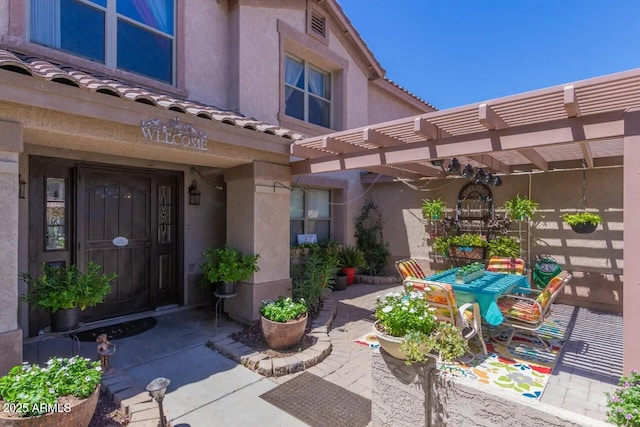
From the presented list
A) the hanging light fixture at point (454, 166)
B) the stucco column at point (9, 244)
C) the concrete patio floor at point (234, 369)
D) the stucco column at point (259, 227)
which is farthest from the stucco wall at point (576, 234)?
the stucco column at point (9, 244)

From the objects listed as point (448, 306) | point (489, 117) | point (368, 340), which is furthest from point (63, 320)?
point (489, 117)

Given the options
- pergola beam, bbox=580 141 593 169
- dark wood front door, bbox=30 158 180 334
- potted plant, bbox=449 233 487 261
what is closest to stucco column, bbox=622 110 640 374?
pergola beam, bbox=580 141 593 169

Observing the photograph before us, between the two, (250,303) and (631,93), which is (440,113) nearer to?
(631,93)

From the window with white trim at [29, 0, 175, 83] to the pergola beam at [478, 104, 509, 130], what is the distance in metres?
5.86

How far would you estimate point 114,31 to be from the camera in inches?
232

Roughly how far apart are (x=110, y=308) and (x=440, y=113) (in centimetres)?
642

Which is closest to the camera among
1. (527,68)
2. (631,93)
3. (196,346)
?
(631,93)

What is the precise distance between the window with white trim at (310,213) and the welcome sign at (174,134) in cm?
450

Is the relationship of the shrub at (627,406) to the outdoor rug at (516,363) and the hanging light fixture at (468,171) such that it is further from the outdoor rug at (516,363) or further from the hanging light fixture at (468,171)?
the hanging light fixture at (468,171)

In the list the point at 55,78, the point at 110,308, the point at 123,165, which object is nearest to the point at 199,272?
the point at 110,308

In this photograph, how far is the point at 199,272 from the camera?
7031mm

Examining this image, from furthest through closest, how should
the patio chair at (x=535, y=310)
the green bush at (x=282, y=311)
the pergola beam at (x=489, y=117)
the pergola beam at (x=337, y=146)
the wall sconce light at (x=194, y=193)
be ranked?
the wall sconce light at (x=194, y=193) → the pergola beam at (x=337, y=146) → the green bush at (x=282, y=311) → the patio chair at (x=535, y=310) → the pergola beam at (x=489, y=117)

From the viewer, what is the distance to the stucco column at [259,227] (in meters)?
5.92

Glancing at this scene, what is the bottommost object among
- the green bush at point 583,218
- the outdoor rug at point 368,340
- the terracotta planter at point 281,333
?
the outdoor rug at point 368,340
